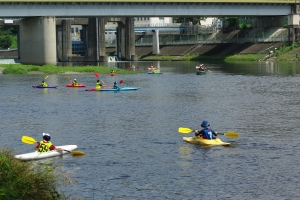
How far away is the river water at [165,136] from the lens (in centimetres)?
2659

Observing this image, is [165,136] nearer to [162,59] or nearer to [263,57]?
[263,57]

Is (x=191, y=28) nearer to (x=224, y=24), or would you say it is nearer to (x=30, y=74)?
(x=224, y=24)

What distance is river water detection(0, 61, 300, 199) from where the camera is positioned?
1047 inches

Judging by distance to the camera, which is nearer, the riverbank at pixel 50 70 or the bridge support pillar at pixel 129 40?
the riverbank at pixel 50 70

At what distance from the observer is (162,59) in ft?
513

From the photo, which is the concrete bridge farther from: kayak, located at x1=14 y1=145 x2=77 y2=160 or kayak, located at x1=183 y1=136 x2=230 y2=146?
kayak, located at x1=14 y1=145 x2=77 y2=160

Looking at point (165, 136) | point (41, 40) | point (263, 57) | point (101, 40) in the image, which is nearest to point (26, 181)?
point (165, 136)

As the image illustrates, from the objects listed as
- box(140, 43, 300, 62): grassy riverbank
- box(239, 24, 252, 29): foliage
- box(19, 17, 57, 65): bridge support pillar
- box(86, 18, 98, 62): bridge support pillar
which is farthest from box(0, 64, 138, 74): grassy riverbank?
box(86, 18, 98, 62): bridge support pillar

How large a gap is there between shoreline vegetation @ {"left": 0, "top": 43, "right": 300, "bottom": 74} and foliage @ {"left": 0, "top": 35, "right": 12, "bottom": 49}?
130 feet

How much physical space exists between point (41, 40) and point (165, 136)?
72.9 m

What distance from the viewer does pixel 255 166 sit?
97.5 ft

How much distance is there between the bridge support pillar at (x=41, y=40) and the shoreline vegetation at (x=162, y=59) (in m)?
6.10

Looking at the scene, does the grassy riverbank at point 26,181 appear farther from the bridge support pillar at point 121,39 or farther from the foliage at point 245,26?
the bridge support pillar at point 121,39

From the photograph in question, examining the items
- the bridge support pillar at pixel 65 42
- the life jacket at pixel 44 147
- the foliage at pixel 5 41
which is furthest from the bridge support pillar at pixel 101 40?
the life jacket at pixel 44 147
